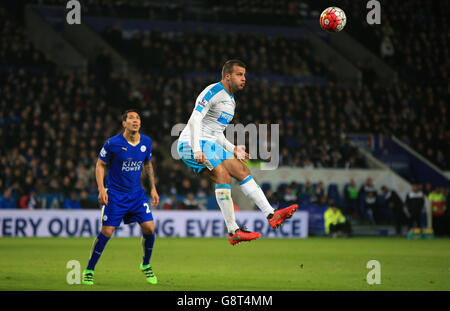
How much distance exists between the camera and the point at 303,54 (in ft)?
111

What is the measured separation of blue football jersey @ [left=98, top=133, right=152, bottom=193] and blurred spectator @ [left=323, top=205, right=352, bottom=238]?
14.4 meters

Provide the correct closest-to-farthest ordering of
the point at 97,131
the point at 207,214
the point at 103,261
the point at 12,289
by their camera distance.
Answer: the point at 12,289 < the point at 103,261 < the point at 207,214 < the point at 97,131

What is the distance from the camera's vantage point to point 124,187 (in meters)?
9.97

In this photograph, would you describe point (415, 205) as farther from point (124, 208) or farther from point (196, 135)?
point (196, 135)

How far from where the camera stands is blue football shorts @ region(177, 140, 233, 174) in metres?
9.42

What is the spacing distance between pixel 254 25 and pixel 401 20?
7331 mm

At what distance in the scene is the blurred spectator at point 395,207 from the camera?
25.4 meters

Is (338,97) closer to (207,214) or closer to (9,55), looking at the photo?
(207,214)

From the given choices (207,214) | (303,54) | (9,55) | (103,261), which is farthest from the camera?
(303,54)

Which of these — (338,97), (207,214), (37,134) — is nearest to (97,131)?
(37,134)

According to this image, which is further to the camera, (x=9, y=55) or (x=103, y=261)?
(x=9, y=55)

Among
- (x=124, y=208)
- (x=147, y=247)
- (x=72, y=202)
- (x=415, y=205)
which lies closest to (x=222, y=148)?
(x=124, y=208)

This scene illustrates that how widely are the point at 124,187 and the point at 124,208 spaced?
0.30 metres

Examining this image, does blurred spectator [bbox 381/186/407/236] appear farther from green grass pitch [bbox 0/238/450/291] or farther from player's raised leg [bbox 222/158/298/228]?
player's raised leg [bbox 222/158/298/228]
